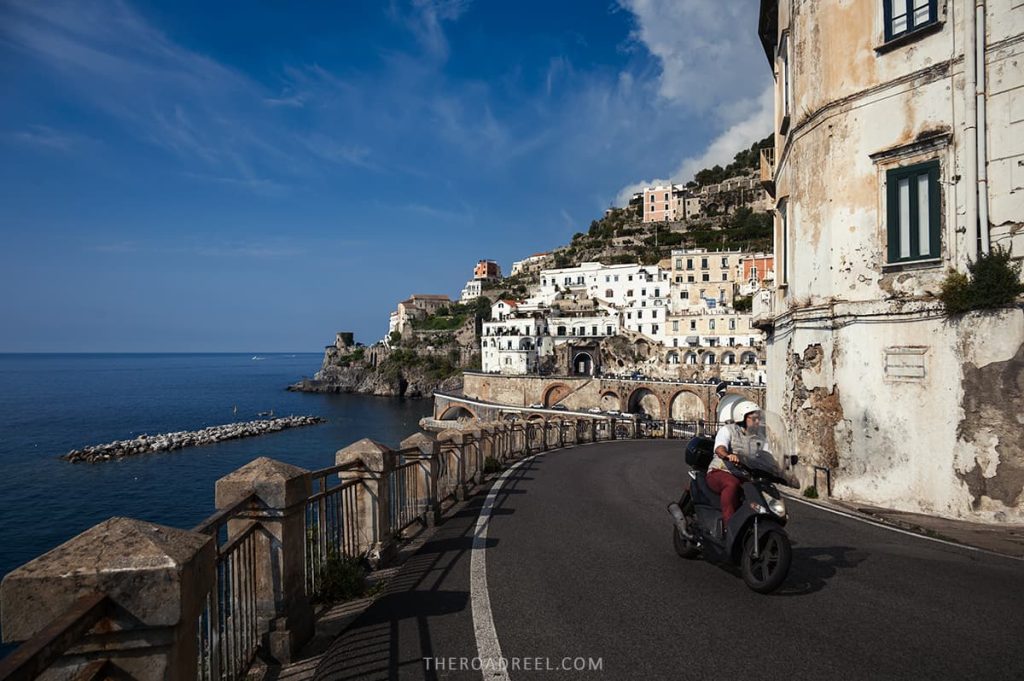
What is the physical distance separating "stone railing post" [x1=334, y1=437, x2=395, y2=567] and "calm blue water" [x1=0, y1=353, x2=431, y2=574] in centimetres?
2413

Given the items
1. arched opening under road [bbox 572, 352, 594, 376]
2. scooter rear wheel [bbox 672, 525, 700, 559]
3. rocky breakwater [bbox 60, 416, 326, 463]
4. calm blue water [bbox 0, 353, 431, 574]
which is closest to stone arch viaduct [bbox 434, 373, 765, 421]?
calm blue water [bbox 0, 353, 431, 574]

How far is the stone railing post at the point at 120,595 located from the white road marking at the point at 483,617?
2.19 m

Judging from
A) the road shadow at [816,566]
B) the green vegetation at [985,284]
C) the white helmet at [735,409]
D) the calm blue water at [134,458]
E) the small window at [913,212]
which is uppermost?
the small window at [913,212]

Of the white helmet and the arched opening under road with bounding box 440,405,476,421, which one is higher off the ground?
the white helmet

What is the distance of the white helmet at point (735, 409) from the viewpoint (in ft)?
21.0

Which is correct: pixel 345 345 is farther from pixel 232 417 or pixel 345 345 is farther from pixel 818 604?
pixel 818 604

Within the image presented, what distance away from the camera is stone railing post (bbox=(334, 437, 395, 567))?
22.5ft

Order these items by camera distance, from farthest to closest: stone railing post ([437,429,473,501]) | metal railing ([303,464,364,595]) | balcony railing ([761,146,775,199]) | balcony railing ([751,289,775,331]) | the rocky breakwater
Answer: the rocky breakwater, balcony railing ([761,146,775,199]), balcony railing ([751,289,775,331]), stone railing post ([437,429,473,501]), metal railing ([303,464,364,595])

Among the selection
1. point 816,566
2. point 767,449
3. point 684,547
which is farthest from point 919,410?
point 684,547

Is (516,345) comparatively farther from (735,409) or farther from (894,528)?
(735,409)

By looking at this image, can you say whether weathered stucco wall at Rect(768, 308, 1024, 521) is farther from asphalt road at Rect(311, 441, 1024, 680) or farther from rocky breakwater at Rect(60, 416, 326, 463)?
rocky breakwater at Rect(60, 416, 326, 463)

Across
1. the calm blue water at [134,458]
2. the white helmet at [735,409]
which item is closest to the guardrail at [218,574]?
the white helmet at [735,409]

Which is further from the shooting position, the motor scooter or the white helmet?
the white helmet

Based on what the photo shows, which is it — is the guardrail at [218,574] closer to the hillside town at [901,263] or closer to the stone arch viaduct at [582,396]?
the hillside town at [901,263]
